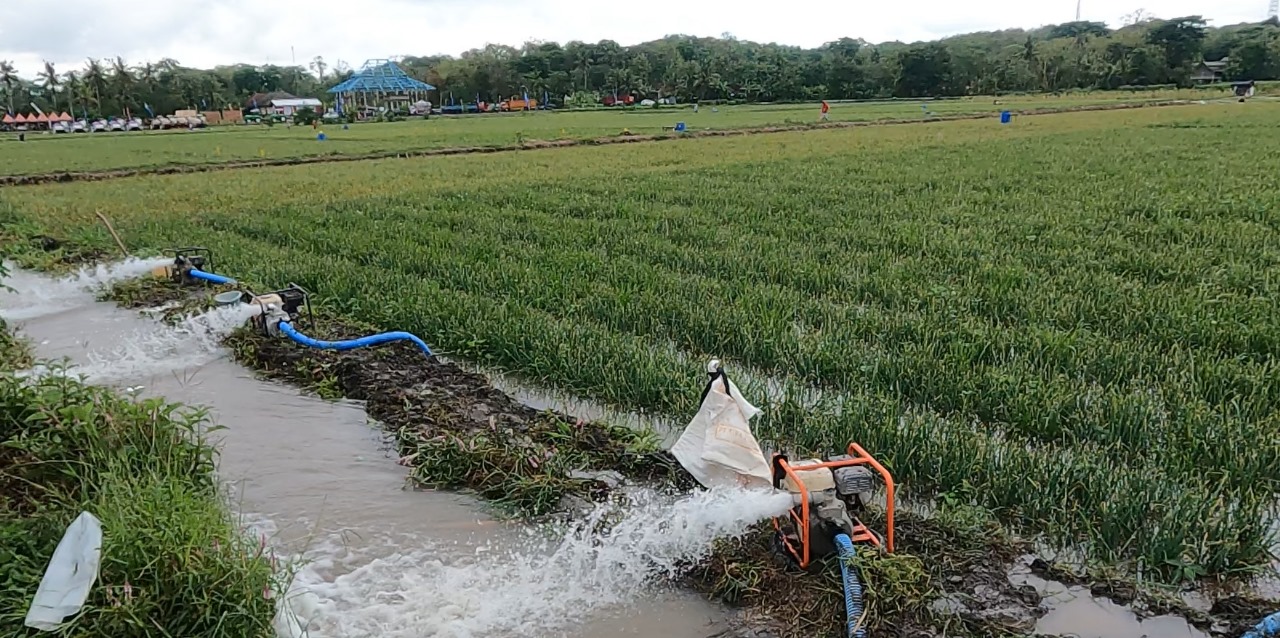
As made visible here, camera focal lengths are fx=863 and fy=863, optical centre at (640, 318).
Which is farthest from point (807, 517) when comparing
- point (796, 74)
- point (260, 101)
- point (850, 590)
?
point (260, 101)

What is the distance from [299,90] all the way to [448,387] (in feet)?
344

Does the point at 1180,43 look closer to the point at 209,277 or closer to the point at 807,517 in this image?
the point at 209,277

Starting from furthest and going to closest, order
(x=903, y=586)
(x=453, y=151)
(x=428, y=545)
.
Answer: (x=453, y=151), (x=428, y=545), (x=903, y=586)

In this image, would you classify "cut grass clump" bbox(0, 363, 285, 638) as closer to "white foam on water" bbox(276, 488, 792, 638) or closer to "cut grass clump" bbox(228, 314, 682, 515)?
"white foam on water" bbox(276, 488, 792, 638)

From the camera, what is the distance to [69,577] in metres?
2.54

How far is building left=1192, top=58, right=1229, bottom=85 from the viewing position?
214ft

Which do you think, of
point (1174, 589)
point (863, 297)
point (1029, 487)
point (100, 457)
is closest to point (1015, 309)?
point (863, 297)

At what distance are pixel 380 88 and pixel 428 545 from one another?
80.9 metres

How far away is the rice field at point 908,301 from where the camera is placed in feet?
12.0

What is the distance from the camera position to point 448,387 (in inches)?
204

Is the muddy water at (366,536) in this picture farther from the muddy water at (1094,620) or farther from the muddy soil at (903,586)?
the muddy water at (1094,620)

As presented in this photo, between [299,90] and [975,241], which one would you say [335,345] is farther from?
[299,90]

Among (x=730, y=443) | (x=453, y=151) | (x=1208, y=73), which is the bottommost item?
(x=730, y=443)

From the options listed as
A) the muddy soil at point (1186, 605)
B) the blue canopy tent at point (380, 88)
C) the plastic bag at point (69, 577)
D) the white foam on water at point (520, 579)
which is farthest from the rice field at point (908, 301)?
the blue canopy tent at point (380, 88)
